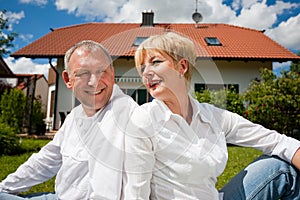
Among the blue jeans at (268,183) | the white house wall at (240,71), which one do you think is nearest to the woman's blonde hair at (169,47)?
the blue jeans at (268,183)

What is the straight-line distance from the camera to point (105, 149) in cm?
95

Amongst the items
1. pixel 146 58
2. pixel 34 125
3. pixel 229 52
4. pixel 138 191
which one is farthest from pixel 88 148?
pixel 229 52

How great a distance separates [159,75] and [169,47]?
112 mm

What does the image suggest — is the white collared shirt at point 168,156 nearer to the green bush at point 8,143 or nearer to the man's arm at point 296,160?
the man's arm at point 296,160

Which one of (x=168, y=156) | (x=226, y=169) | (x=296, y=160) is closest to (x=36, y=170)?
(x=168, y=156)

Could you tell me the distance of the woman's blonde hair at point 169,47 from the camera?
1078mm

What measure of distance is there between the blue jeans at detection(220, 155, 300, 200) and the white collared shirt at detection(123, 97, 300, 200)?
0.25 meters

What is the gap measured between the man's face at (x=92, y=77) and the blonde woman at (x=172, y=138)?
0.12 meters

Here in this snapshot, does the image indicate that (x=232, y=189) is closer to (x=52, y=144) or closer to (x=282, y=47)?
(x=52, y=144)

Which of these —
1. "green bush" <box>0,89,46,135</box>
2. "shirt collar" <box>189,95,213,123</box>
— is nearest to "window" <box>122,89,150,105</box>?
"shirt collar" <box>189,95,213,123</box>

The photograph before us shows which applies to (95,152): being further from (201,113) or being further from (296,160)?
(296,160)

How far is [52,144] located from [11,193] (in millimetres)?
303

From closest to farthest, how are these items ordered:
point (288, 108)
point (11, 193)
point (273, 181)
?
point (273, 181) < point (11, 193) < point (288, 108)

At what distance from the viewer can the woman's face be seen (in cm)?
105
